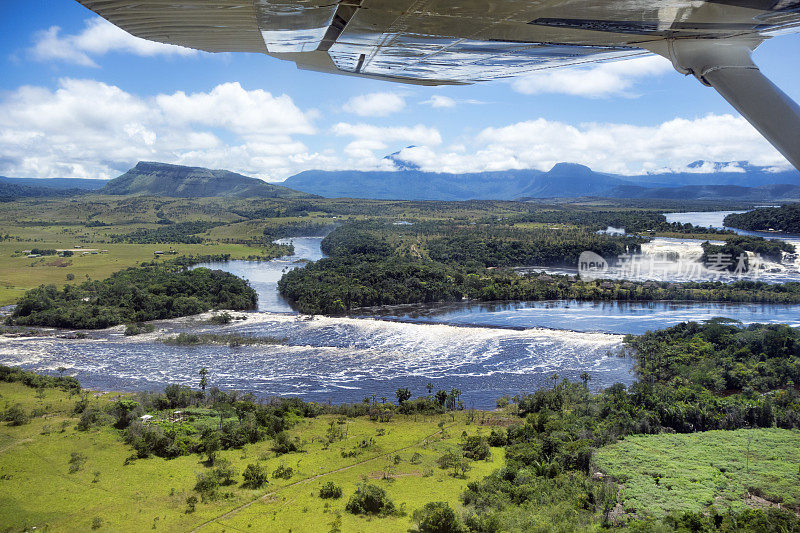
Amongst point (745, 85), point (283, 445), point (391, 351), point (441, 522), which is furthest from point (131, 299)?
point (745, 85)

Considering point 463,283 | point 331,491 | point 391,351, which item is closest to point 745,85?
point 331,491

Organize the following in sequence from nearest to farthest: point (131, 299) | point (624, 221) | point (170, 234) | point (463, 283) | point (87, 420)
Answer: point (87, 420) → point (131, 299) → point (463, 283) → point (170, 234) → point (624, 221)

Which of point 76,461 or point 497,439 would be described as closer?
point 76,461

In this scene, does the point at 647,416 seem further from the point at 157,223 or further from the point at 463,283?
the point at 157,223

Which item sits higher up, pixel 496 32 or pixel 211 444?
pixel 496 32

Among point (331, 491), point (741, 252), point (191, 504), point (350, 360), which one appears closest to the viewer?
point (191, 504)

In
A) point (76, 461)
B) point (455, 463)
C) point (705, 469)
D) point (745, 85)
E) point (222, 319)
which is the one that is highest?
point (745, 85)
